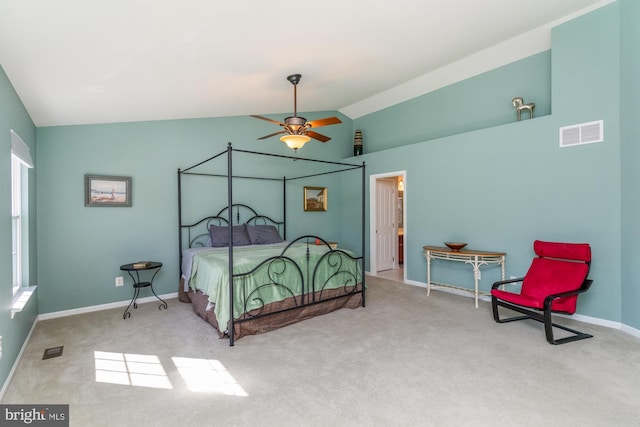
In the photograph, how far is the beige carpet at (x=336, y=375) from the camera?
196cm

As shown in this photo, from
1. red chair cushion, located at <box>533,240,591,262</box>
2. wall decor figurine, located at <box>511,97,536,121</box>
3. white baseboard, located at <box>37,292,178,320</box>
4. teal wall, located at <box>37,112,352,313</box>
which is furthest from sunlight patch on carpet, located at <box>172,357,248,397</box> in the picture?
wall decor figurine, located at <box>511,97,536,121</box>

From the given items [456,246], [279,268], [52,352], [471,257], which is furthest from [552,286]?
[52,352]

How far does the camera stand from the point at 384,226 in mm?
6500

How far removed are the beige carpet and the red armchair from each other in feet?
0.76

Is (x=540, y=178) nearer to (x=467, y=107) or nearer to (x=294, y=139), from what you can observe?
(x=467, y=107)

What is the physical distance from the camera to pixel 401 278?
19.3ft

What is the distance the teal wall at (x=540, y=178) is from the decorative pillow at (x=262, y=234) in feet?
7.78

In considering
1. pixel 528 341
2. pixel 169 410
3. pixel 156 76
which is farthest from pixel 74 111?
pixel 528 341

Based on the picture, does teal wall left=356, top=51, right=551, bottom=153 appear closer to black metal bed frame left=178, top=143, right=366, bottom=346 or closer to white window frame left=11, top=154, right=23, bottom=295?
black metal bed frame left=178, top=143, right=366, bottom=346

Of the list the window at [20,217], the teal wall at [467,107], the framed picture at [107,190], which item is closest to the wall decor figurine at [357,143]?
the teal wall at [467,107]

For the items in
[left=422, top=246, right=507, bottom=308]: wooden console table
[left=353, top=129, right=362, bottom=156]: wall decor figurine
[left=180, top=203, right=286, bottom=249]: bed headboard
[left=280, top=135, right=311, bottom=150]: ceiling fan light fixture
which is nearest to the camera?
[left=280, top=135, right=311, bottom=150]: ceiling fan light fixture

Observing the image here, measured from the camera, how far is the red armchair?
3.03 m

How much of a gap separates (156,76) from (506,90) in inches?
184

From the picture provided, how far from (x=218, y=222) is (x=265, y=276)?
87.3 inches
